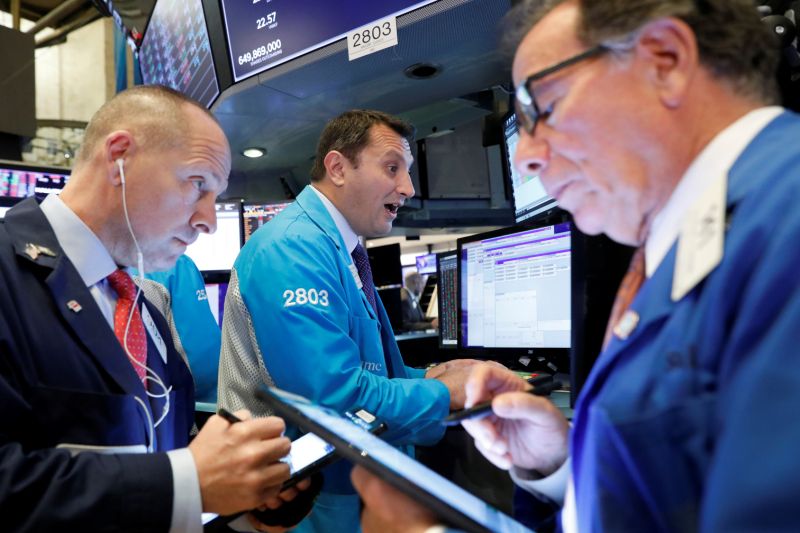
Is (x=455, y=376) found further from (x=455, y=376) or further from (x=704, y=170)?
(x=704, y=170)

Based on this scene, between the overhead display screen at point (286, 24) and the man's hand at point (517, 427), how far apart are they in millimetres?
1429

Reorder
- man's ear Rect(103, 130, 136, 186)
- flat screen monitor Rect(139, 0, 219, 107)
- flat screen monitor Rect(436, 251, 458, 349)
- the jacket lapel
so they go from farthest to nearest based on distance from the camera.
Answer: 1. flat screen monitor Rect(139, 0, 219, 107)
2. flat screen monitor Rect(436, 251, 458, 349)
3. man's ear Rect(103, 130, 136, 186)
4. the jacket lapel

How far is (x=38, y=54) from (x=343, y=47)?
6573 mm

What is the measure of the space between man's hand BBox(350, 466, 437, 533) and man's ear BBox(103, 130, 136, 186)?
100 cm

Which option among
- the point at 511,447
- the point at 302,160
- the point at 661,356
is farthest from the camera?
the point at 302,160

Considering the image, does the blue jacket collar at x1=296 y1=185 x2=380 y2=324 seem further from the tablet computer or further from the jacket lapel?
the tablet computer

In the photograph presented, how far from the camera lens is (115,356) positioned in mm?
1183

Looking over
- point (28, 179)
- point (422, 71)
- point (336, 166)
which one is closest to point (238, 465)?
point (336, 166)

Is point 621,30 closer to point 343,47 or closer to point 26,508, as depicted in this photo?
point 26,508

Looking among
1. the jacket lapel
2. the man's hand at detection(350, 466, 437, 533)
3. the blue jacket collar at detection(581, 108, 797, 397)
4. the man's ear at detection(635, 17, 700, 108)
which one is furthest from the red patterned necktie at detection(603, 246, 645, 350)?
the jacket lapel

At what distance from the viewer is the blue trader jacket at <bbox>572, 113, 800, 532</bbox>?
1.43 feet

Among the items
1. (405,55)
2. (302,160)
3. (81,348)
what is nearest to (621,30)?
(81,348)

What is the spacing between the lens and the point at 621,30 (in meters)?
0.72

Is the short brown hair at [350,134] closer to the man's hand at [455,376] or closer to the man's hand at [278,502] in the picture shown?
the man's hand at [455,376]
